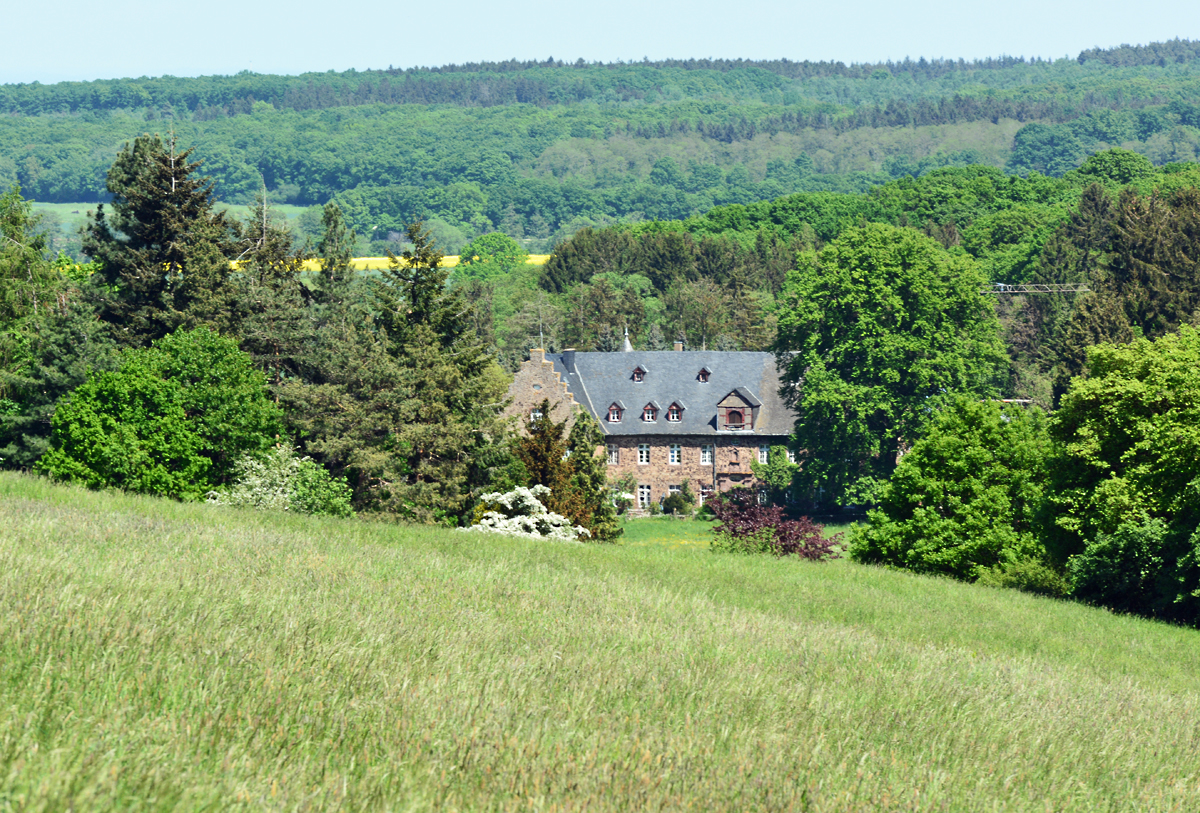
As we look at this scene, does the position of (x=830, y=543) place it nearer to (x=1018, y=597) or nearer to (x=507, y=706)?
(x=1018, y=597)

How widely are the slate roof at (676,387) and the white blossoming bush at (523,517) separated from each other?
43.8 metres

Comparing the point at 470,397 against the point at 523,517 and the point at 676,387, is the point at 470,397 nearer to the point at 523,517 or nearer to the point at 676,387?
the point at 523,517

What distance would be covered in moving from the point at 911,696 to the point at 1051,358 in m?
78.8

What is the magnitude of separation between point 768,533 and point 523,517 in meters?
8.60

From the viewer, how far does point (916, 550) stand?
40844 millimetres

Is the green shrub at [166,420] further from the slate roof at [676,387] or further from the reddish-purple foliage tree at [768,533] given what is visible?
the slate roof at [676,387]

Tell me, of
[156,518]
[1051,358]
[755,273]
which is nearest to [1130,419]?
[156,518]

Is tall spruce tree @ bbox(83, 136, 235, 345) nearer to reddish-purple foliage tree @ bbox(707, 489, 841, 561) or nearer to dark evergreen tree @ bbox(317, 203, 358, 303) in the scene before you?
dark evergreen tree @ bbox(317, 203, 358, 303)

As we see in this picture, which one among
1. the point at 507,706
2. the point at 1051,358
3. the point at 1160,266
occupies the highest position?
the point at 507,706

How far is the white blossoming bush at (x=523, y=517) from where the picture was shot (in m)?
34.9

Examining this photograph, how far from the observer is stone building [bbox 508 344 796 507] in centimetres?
8188

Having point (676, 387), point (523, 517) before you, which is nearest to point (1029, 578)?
point (523, 517)

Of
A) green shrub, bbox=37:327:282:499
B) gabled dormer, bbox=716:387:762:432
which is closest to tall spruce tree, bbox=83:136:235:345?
green shrub, bbox=37:327:282:499

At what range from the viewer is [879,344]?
6669cm
